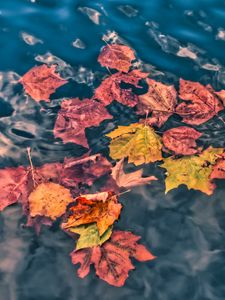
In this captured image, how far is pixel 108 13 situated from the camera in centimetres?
437

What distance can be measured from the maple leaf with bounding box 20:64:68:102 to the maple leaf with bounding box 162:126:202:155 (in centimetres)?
119

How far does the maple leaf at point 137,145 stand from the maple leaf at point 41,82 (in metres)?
0.86

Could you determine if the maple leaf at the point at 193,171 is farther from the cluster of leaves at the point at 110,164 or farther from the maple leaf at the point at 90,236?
the maple leaf at the point at 90,236

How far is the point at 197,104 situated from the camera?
3344 millimetres

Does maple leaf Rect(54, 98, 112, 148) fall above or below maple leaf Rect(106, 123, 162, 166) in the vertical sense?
below

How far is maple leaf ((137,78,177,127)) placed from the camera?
10.9 feet

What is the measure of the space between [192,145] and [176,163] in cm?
24

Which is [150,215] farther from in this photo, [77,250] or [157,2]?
[157,2]

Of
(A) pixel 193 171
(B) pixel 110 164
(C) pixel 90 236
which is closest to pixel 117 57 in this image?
(B) pixel 110 164

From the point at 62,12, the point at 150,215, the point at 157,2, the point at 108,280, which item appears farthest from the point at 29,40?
the point at 108,280

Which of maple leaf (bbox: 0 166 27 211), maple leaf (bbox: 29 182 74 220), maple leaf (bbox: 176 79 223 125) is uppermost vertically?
maple leaf (bbox: 176 79 223 125)

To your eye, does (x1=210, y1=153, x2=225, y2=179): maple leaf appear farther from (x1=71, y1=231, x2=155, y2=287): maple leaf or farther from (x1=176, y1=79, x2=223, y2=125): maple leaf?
(x1=71, y1=231, x2=155, y2=287): maple leaf

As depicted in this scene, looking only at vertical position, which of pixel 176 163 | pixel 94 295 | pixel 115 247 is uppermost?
pixel 176 163

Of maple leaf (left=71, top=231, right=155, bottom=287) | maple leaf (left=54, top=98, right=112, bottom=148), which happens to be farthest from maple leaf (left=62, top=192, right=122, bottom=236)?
maple leaf (left=54, top=98, right=112, bottom=148)
